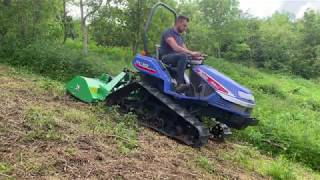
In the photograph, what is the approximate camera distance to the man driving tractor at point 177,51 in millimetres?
8414

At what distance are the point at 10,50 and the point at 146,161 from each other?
1064cm

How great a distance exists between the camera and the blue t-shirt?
8.66 metres

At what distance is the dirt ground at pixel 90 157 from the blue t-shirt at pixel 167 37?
5.09 feet

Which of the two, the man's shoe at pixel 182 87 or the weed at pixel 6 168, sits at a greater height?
the man's shoe at pixel 182 87

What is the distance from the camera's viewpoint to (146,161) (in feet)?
19.6

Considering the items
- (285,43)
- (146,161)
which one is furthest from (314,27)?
(146,161)

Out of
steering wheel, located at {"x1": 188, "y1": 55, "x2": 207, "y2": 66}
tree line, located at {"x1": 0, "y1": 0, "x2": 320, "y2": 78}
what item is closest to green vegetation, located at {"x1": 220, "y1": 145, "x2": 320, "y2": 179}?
steering wheel, located at {"x1": 188, "y1": 55, "x2": 207, "y2": 66}

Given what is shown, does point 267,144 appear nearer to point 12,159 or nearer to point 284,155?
point 284,155

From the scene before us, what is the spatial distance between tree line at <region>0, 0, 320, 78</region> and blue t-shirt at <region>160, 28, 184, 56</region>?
7.92 meters

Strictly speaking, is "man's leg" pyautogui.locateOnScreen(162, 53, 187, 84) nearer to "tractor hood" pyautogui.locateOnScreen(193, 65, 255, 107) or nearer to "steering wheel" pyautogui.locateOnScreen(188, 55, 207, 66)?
"steering wheel" pyautogui.locateOnScreen(188, 55, 207, 66)

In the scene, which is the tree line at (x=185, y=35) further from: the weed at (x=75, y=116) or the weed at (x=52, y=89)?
the weed at (x=75, y=116)

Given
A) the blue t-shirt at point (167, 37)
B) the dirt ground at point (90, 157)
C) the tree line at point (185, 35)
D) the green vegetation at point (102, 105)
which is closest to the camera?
the dirt ground at point (90, 157)

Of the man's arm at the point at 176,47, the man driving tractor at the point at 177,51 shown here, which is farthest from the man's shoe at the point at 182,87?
the man's arm at the point at 176,47

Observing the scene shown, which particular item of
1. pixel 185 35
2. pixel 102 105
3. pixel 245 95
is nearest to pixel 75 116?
pixel 102 105
